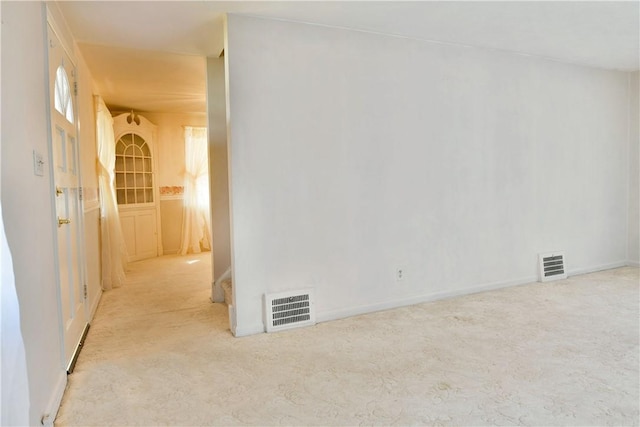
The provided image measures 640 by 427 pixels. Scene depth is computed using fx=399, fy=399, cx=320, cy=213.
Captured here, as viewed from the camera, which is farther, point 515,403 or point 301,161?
point 301,161

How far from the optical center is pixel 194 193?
6941 millimetres

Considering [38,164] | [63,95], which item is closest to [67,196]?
[63,95]

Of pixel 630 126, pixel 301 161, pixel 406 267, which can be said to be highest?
pixel 630 126

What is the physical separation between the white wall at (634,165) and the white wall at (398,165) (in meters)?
0.39

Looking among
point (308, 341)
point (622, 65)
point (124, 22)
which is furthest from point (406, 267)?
point (622, 65)

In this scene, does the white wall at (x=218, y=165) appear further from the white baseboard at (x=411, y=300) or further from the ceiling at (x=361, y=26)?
the white baseboard at (x=411, y=300)

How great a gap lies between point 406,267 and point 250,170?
1.68 metres

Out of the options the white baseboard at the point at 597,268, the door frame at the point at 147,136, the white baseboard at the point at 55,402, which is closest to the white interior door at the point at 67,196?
the white baseboard at the point at 55,402

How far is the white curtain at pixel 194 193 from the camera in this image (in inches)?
270

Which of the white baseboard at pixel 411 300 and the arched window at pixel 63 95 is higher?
the arched window at pixel 63 95

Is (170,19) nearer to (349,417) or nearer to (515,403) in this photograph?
(349,417)

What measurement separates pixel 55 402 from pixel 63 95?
204 cm

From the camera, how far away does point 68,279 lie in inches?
106

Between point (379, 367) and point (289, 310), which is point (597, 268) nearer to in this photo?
point (379, 367)
